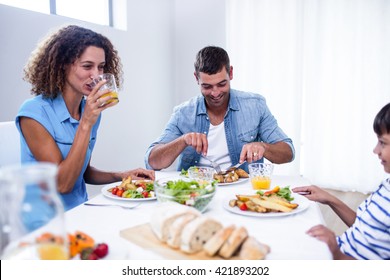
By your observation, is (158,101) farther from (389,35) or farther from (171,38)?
(389,35)

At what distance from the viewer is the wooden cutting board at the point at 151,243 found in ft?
2.52

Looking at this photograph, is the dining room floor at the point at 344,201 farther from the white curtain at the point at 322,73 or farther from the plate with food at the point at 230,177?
the plate with food at the point at 230,177

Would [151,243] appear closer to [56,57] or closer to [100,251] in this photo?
[100,251]

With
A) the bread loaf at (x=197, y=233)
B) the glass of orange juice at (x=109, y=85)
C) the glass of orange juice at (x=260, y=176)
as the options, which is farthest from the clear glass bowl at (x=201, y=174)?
the bread loaf at (x=197, y=233)

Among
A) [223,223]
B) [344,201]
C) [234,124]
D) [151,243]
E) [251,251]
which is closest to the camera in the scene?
[251,251]

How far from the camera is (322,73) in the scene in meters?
3.71

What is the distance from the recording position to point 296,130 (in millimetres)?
3881

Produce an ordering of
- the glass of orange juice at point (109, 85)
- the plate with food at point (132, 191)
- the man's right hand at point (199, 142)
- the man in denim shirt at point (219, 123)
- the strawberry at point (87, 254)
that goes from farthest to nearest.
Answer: the man in denim shirt at point (219, 123) → the man's right hand at point (199, 142) → the glass of orange juice at point (109, 85) → the plate with food at point (132, 191) → the strawberry at point (87, 254)

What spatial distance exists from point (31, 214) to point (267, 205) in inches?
28.4

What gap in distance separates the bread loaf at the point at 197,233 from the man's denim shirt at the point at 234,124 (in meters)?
1.18

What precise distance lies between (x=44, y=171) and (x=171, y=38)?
385 centimetres

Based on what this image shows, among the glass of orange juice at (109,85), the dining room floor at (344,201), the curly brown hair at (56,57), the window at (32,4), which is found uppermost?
the window at (32,4)

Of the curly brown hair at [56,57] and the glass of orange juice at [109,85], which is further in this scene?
the curly brown hair at [56,57]

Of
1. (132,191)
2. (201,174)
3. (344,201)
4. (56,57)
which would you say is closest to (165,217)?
(132,191)
